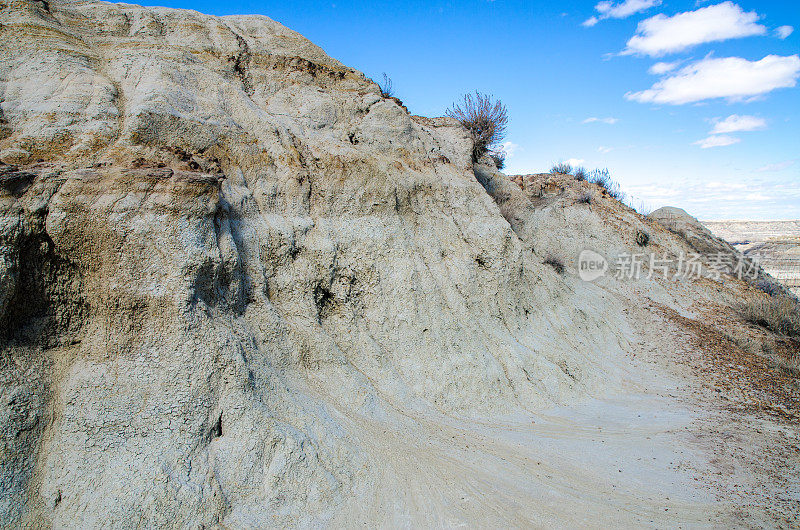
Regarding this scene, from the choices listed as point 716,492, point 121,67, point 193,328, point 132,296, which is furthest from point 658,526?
point 121,67

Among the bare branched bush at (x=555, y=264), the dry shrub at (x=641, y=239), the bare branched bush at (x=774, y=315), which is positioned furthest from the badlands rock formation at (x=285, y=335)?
the dry shrub at (x=641, y=239)

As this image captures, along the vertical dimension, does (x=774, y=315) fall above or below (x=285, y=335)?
below

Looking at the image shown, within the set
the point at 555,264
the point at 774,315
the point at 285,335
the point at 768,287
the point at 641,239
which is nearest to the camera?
the point at 285,335

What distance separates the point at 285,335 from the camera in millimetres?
5289

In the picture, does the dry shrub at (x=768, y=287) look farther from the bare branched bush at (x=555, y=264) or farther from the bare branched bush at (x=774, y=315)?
the bare branched bush at (x=555, y=264)

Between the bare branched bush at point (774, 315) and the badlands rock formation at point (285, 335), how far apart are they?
9.18ft

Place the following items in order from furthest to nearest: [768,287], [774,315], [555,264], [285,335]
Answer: [768,287], [555,264], [774,315], [285,335]

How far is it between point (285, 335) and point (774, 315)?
12406 millimetres

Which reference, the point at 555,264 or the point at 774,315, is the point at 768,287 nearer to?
the point at 774,315

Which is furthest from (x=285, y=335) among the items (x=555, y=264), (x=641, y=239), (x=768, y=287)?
(x=768, y=287)

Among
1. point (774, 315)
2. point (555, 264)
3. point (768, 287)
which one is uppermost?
point (555, 264)

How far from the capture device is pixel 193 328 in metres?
4.32

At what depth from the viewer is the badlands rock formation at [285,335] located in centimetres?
386

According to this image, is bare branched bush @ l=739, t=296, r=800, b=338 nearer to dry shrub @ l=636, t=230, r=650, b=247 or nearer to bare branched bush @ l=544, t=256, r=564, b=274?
dry shrub @ l=636, t=230, r=650, b=247
